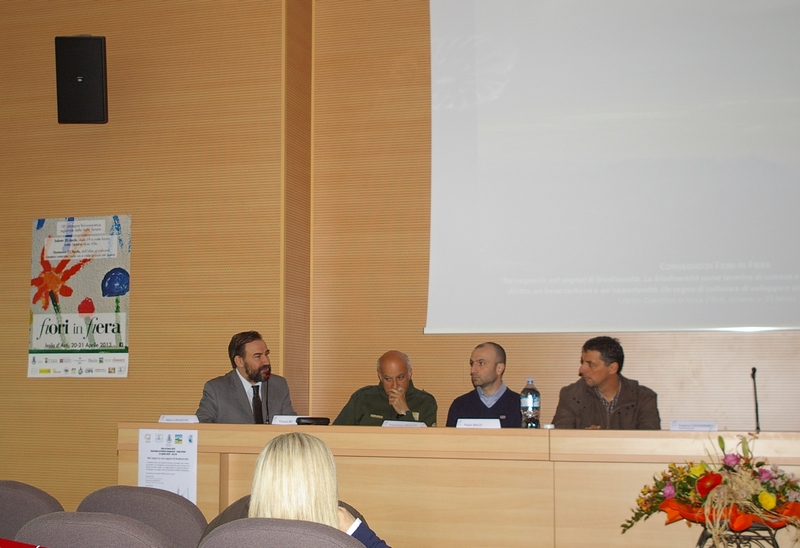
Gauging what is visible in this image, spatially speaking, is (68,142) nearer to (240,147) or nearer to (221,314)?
(240,147)

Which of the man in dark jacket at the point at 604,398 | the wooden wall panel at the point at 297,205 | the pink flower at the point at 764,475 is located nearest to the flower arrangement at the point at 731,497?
the pink flower at the point at 764,475

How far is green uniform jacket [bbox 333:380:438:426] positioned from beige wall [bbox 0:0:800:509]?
2.14 ft

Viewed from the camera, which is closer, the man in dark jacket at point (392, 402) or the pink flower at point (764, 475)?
the pink flower at point (764, 475)

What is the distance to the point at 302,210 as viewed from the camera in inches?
228

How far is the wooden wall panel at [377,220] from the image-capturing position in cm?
557

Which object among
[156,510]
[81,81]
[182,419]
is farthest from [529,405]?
[81,81]

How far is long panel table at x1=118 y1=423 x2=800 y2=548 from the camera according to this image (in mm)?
3121

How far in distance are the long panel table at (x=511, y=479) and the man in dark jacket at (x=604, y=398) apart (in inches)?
49.0

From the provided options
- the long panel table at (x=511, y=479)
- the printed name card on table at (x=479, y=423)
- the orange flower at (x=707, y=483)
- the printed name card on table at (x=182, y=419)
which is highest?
the printed name card on table at (x=479, y=423)

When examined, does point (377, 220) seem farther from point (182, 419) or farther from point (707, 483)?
point (707, 483)

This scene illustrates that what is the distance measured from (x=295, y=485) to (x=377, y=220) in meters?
3.93

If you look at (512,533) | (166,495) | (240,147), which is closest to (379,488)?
(512,533)

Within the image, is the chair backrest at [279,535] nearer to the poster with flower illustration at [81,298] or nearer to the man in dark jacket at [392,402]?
the man in dark jacket at [392,402]

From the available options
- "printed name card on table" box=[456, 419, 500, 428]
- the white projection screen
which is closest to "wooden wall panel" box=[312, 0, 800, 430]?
the white projection screen
